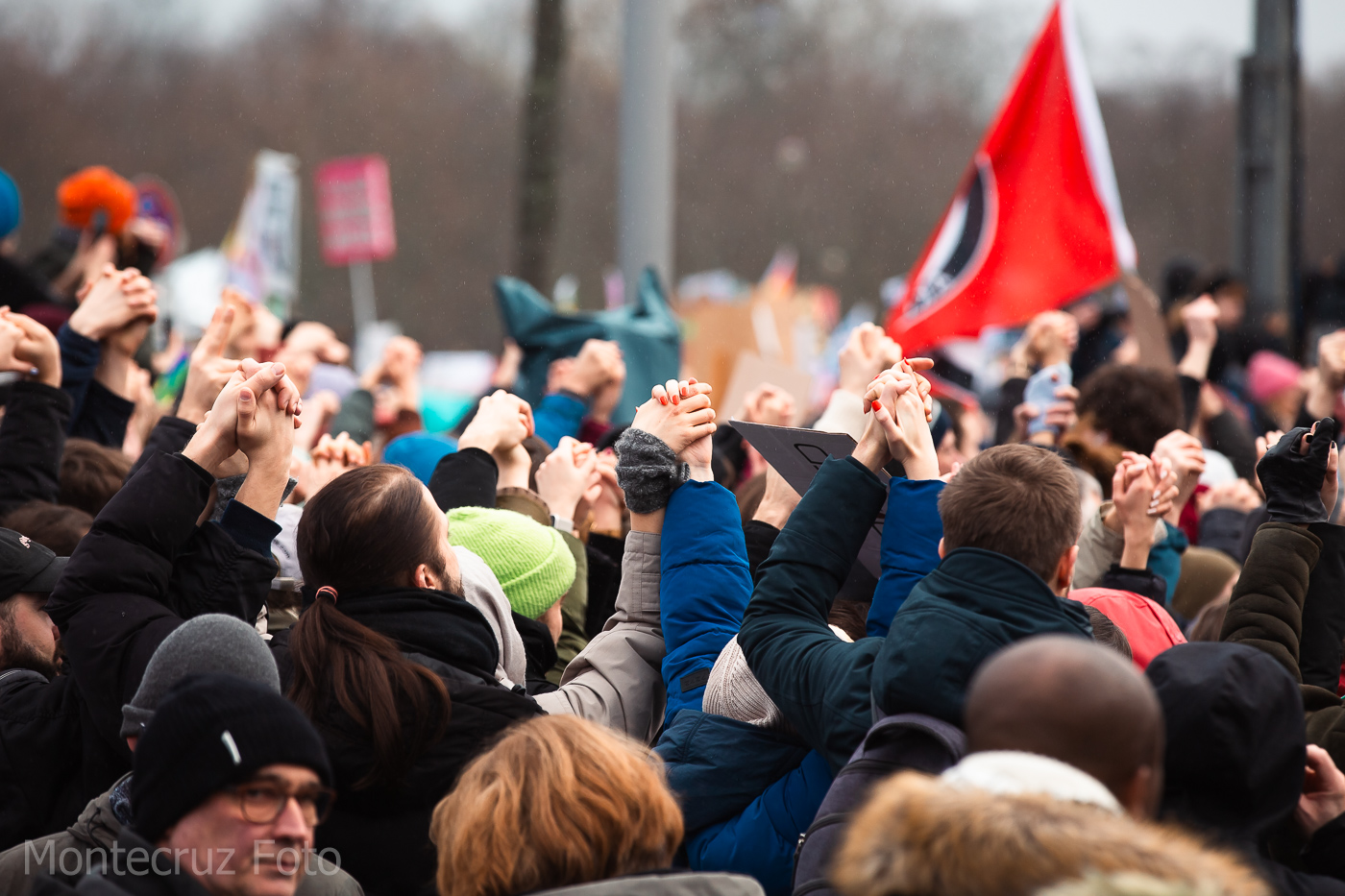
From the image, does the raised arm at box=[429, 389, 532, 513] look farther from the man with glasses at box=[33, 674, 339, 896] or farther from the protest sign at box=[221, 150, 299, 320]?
the protest sign at box=[221, 150, 299, 320]

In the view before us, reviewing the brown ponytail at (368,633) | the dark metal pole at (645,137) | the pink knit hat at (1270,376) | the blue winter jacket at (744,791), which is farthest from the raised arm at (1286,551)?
the pink knit hat at (1270,376)

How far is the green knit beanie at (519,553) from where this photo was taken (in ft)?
10.5

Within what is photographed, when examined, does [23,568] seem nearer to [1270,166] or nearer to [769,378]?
[769,378]

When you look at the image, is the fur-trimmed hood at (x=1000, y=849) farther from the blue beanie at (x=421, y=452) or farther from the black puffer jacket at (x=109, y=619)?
the blue beanie at (x=421, y=452)

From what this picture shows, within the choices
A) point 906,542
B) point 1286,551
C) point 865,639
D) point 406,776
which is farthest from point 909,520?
point 406,776

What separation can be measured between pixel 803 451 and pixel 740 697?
0.62 metres

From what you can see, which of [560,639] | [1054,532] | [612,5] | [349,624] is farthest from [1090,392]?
[612,5]

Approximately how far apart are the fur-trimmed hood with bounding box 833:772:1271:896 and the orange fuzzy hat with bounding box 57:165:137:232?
664cm

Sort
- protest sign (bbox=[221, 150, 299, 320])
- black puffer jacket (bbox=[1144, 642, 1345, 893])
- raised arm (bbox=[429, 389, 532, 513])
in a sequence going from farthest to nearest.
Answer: protest sign (bbox=[221, 150, 299, 320]), raised arm (bbox=[429, 389, 532, 513]), black puffer jacket (bbox=[1144, 642, 1345, 893])

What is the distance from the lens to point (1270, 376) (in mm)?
8672

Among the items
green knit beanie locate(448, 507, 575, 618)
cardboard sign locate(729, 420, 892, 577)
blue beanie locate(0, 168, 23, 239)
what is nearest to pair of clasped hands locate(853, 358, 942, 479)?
cardboard sign locate(729, 420, 892, 577)

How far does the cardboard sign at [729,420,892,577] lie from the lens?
2.93 meters

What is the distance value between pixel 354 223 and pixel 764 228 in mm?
21031

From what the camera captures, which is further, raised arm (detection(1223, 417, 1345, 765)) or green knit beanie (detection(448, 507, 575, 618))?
green knit beanie (detection(448, 507, 575, 618))
